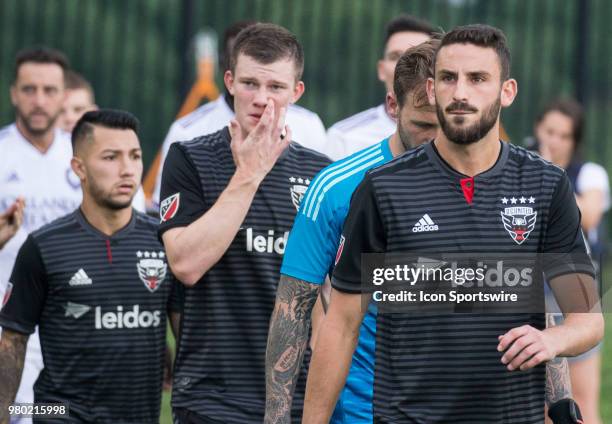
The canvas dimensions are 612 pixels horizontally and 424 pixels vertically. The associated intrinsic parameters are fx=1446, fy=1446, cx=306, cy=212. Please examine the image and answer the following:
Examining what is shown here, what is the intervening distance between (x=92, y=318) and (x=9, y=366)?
40cm

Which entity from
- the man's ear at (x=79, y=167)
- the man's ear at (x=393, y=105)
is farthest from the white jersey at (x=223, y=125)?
the man's ear at (x=393, y=105)

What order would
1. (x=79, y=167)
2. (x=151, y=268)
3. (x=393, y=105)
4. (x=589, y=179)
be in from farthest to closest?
(x=589, y=179)
(x=79, y=167)
(x=151, y=268)
(x=393, y=105)

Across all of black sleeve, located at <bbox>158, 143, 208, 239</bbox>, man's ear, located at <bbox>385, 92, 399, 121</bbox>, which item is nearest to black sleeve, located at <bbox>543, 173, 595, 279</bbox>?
man's ear, located at <bbox>385, 92, 399, 121</bbox>

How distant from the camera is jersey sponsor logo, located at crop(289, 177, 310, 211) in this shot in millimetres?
5647

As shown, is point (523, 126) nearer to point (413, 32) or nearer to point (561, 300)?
point (413, 32)

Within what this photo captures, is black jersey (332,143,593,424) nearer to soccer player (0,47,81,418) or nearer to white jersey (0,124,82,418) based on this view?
soccer player (0,47,81,418)

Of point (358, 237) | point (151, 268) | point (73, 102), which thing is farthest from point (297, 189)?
point (73, 102)

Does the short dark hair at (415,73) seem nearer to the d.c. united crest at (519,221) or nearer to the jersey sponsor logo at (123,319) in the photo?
the d.c. united crest at (519,221)

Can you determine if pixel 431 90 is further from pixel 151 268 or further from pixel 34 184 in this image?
pixel 34 184

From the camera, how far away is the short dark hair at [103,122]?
21.9ft

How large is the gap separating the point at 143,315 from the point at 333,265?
1555 mm

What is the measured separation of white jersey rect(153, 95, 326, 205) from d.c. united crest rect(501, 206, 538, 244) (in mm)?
2724

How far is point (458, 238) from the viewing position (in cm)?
439

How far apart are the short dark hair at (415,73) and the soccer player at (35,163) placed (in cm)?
341
